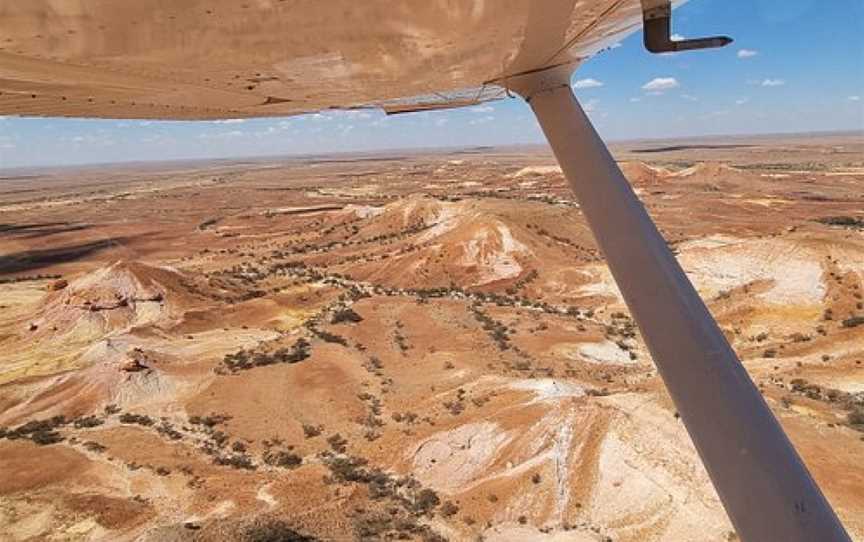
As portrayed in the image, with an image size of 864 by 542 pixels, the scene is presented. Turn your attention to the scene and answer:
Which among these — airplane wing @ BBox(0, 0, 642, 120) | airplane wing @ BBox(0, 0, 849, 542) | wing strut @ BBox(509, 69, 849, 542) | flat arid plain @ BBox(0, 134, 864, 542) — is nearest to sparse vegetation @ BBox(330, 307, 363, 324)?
flat arid plain @ BBox(0, 134, 864, 542)

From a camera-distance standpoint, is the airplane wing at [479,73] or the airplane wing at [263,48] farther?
the airplane wing at [479,73]

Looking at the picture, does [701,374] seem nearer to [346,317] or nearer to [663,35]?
[663,35]

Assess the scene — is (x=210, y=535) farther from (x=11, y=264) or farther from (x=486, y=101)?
(x=11, y=264)

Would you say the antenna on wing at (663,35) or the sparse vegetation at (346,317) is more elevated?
the antenna on wing at (663,35)

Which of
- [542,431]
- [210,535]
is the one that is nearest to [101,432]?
[210,535]

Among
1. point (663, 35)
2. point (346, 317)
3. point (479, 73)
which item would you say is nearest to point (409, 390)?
point (346, 317)

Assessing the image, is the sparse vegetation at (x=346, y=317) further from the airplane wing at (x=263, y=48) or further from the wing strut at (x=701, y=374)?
the wing strut at (x=701, y=374)

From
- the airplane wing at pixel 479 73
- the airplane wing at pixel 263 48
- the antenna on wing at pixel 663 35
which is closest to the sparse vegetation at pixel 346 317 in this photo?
the airplane wing at pixel 263 48
